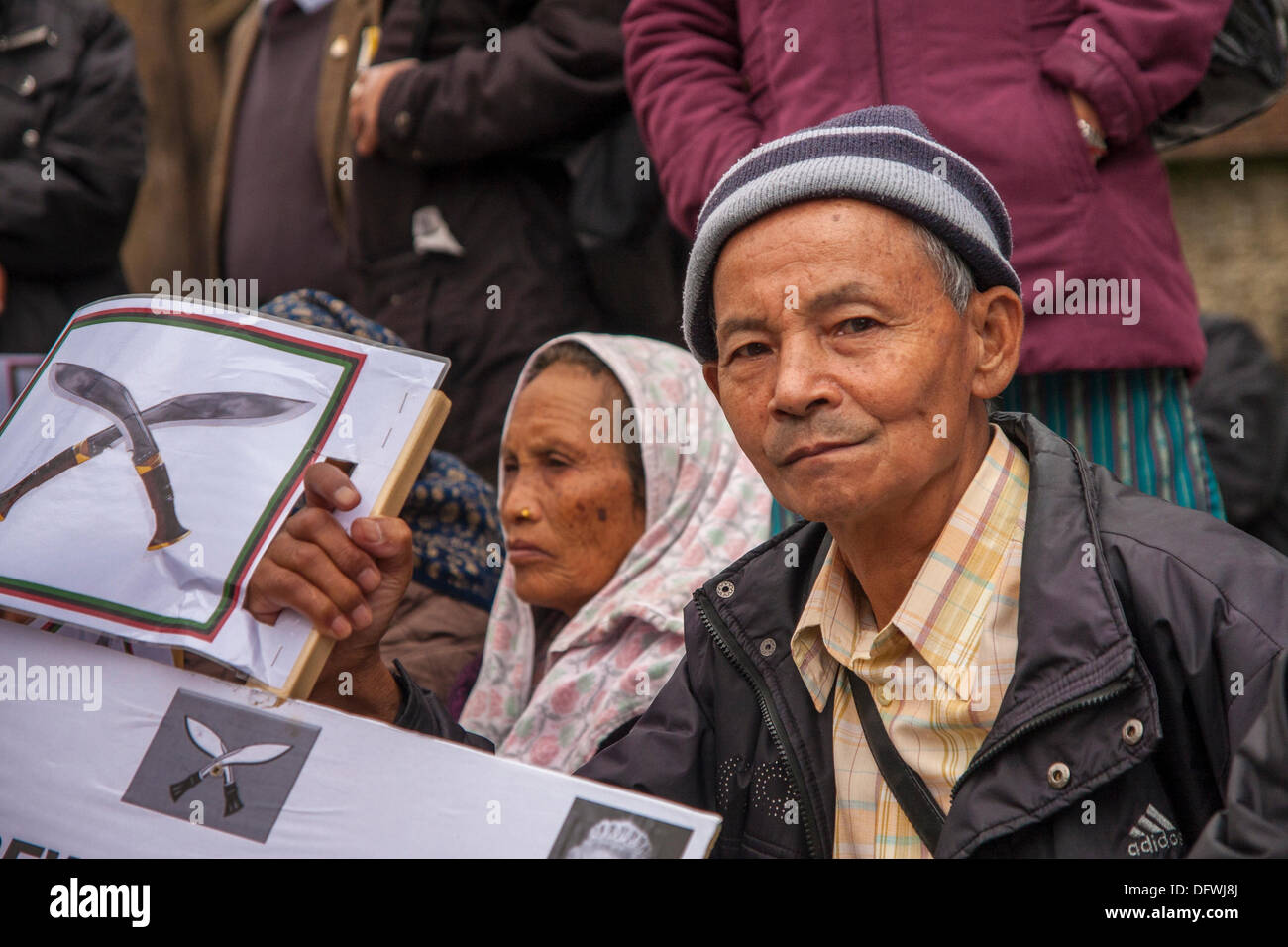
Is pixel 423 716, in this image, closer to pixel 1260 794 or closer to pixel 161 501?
pixel 161 501

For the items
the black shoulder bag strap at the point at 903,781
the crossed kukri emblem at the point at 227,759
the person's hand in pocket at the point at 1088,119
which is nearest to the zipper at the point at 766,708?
the black shoulder bag strap at the point at 903,781

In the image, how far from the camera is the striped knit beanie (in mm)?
1994

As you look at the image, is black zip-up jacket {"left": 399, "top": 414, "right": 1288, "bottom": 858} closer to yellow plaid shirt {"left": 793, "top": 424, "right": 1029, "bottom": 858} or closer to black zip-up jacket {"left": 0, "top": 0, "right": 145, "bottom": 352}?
yellow plaid shirt {"left": 793, "top": 424, "right": 1029, "bottom": 858}

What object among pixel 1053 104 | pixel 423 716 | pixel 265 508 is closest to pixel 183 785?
pixel 265 508

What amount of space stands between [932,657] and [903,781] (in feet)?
0.61

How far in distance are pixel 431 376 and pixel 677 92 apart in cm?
122

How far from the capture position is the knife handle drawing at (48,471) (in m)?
2.12

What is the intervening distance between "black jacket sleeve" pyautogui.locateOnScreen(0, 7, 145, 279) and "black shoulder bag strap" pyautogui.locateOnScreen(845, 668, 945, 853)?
337cm

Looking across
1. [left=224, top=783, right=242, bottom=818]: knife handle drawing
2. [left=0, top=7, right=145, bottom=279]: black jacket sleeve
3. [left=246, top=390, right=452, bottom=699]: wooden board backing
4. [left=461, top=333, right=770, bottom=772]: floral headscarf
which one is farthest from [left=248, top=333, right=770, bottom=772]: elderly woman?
[left=0, top=7, right=145, bottom=279]: black jacket sleeve

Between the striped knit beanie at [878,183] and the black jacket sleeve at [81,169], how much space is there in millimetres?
2997

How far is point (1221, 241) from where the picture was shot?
5898 millimetres
